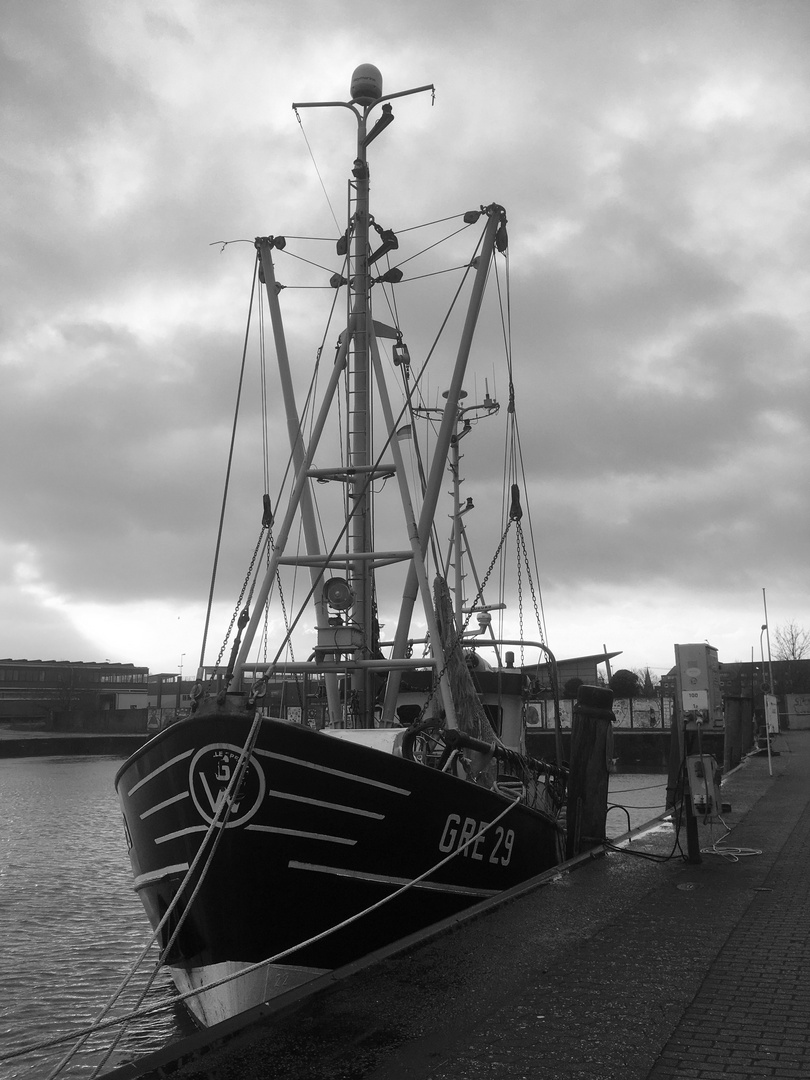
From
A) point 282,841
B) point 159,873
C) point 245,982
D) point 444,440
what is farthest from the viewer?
point 444,440

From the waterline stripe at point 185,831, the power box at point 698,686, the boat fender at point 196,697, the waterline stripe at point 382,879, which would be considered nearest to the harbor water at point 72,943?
the waterline stripe at point 185,831

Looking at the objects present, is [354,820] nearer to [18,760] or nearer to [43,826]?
[43,826]

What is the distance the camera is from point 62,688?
269 feet

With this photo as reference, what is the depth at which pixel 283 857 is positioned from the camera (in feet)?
23.8

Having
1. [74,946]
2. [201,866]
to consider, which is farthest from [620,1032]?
[74,946]

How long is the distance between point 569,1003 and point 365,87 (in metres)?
13.0

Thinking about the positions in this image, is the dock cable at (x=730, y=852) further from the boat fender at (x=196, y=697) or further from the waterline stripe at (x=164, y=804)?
the boat fender at (x=196, y=697)

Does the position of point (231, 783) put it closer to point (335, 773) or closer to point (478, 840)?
point (335, 773)

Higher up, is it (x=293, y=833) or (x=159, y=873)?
(x=293, y=833)

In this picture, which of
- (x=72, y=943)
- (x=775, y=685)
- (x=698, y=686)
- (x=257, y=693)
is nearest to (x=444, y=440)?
(x=698, y=686)

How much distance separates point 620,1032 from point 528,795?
677 centimetres

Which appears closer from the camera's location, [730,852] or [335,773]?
[335,773]

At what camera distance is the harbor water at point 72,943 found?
9.56 meters

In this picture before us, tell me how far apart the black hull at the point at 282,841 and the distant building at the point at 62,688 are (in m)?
72.3
